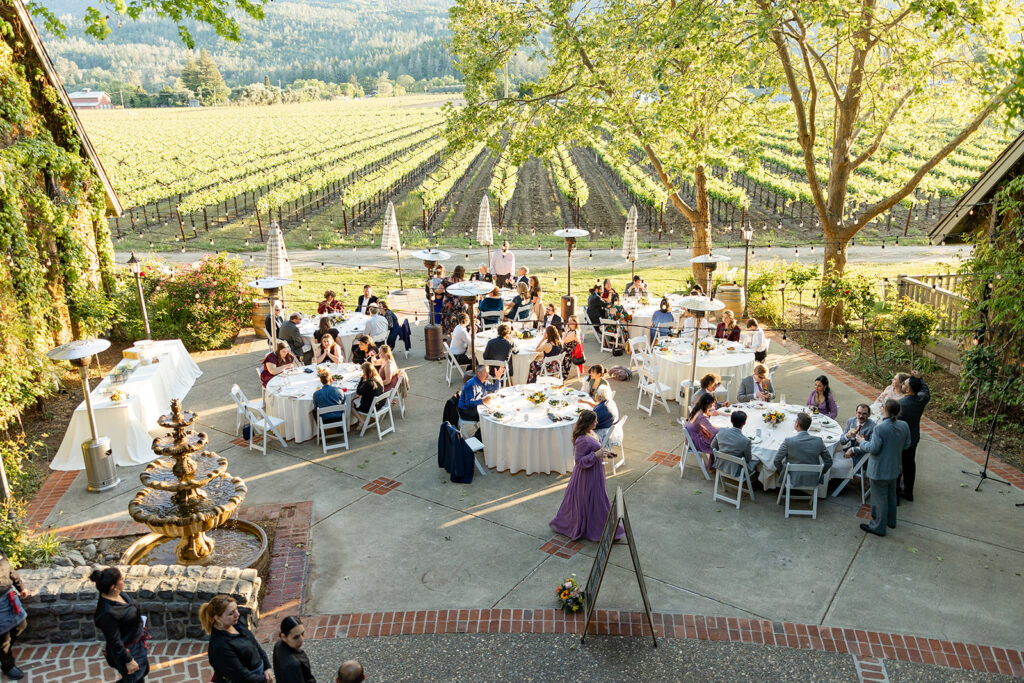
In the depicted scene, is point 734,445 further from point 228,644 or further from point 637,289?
point 637,289

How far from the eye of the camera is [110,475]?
30.1 ft

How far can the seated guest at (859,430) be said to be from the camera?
843 cm

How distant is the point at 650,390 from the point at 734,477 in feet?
10.0

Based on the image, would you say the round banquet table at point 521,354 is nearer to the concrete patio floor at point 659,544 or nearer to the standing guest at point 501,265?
the concrete patio floor at point 659,544

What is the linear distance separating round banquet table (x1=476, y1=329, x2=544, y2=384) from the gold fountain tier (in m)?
6.10

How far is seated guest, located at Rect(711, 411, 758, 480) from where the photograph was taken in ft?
26.8

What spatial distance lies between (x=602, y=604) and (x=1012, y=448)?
7.11 meters

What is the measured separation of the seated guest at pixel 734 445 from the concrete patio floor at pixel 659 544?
481 mm

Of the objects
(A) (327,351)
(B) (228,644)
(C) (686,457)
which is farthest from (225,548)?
(C) (686,457)

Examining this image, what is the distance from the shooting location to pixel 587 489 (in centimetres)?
750

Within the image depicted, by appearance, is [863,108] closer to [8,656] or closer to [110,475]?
[110,475]

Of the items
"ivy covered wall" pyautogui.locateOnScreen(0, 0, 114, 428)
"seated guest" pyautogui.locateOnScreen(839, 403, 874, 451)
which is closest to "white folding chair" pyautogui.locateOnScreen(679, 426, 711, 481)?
"seated guest" pyautogui.locateOnScreen(839, 403, 874, 451)

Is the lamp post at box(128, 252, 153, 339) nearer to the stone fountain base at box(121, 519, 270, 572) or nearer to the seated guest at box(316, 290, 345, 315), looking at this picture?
the seated guest at box(316, 290, 345, 315)

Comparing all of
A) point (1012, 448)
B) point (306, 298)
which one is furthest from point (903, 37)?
point (306, 298)
